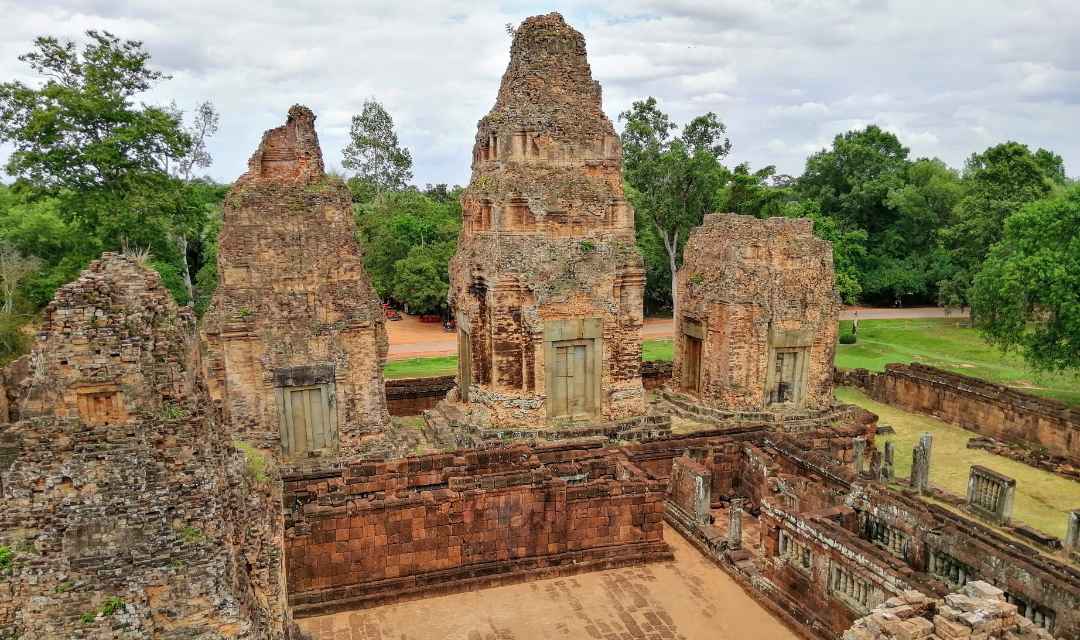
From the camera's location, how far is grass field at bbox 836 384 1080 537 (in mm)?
14477

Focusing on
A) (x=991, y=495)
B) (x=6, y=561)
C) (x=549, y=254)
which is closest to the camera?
(x=6, y=561)

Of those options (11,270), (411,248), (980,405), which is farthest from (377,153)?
(980,405)

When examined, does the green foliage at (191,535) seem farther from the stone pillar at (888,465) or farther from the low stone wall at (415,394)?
the stone pillar at (888,465)

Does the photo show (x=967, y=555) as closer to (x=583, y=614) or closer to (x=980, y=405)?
(x=583, y=614)

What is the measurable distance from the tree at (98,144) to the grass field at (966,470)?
2390 centimetres

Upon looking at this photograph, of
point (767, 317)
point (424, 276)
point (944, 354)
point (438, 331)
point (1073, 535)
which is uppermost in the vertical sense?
point (424, 276)

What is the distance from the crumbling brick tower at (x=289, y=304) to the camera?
12914 mm

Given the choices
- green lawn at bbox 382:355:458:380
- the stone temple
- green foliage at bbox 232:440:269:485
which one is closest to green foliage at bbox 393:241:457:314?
green lawn at bbox 382:355:458:380

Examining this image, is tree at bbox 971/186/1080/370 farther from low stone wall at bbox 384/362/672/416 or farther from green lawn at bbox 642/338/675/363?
low stone wall at bbox 384/362/672/416

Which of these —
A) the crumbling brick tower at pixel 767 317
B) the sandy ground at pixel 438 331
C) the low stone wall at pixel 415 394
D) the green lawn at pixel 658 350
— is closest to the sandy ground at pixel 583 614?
the crumbling brick tower at pixel 767 317

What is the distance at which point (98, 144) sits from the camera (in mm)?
21719

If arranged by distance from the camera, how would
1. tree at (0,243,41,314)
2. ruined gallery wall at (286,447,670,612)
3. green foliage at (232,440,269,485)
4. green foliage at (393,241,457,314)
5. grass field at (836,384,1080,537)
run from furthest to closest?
1. green foliage at (393,241,457,314)
2. tree at (0,243,41,314)
3. grass field at (836,384,1080,537)
4. ruined gallery wall at (286,447,670,612)
5. green foliage at (232,440,269,485)

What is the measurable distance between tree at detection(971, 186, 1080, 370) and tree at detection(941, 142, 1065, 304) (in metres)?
11.7

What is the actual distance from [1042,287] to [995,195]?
55.2ft
